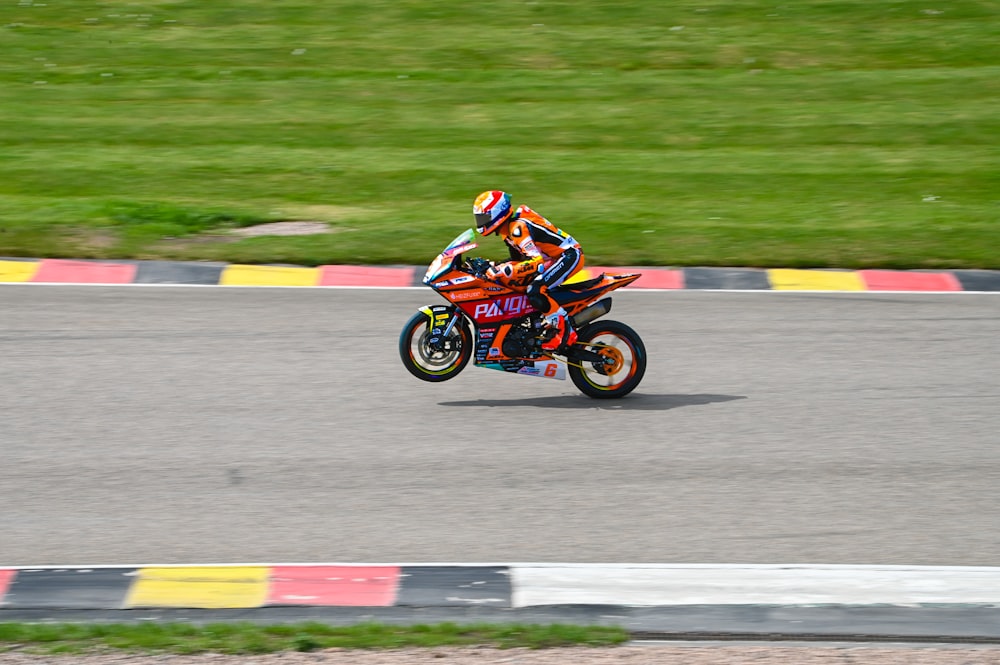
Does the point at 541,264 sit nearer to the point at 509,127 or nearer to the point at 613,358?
the point at 613,358

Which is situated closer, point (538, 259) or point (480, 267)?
point (538, 259)

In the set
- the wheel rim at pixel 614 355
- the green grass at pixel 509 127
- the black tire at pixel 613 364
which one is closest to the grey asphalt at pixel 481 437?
the black tire at pixel 613 364

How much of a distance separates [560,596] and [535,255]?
3.58 metres

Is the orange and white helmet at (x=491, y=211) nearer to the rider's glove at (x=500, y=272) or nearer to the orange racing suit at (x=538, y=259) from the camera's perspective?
the orange racing suit at (x=538, y=259)

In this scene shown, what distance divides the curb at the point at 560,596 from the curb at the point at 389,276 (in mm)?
6340

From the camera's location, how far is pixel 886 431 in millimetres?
9922

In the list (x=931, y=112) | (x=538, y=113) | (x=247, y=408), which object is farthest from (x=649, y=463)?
(x=931, y=112)

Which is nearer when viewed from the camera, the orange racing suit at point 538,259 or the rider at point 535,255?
the rider at point 535,255

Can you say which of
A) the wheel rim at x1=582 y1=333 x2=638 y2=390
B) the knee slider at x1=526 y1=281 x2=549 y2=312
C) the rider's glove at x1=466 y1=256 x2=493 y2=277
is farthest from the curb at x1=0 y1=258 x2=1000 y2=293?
the knee slider at x1=526 y1=281 x2=549 y2=312

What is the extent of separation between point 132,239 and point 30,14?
489 inches

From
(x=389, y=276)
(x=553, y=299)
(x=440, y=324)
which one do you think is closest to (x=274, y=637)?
(x=440, y=324)

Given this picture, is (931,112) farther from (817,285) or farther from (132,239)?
(132,239)

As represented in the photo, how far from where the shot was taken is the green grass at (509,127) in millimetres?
15227

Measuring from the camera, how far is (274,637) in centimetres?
673
